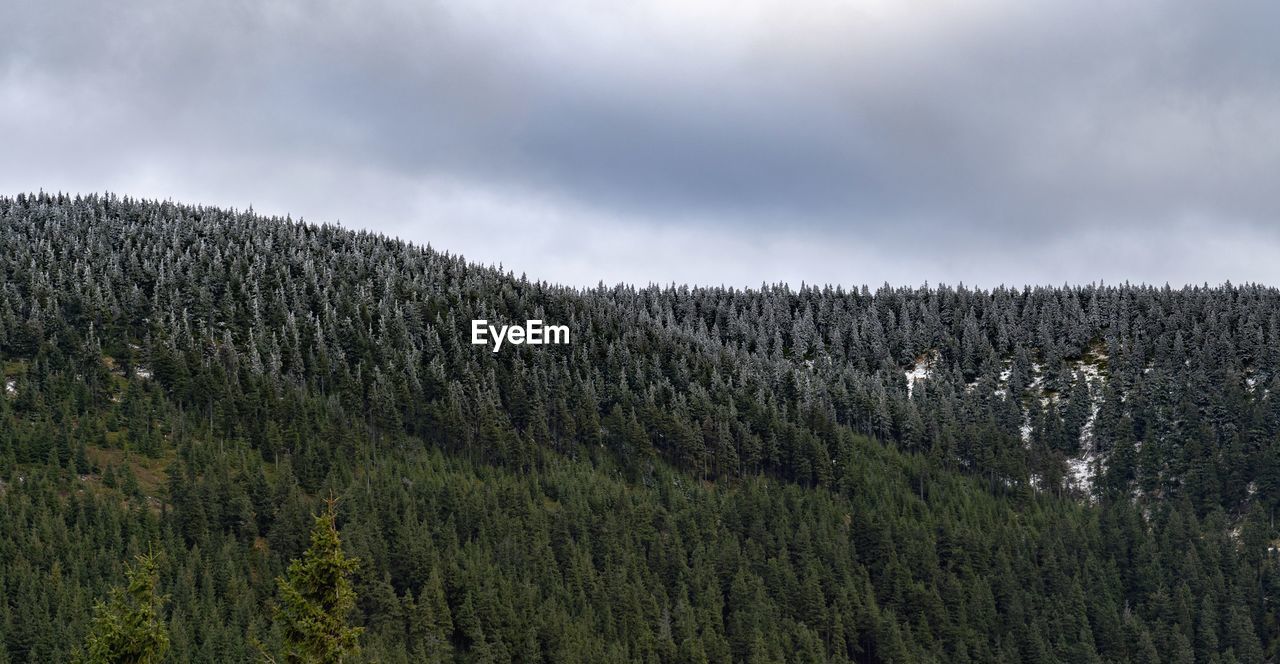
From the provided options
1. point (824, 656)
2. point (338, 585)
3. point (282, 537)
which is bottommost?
point (824, 656)

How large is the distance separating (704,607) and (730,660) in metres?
13.9

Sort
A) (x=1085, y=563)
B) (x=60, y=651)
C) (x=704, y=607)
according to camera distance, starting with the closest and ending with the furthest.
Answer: (x=60, y=651) → (x=704, y=607) → (x=1085, y=563)

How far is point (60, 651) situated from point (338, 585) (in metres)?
86.1

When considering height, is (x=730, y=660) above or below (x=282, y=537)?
below

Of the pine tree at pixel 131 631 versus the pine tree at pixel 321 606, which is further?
the pine tree at pixel 131 631

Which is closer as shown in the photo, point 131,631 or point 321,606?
point 321,606

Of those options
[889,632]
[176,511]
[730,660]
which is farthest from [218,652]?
[889,632]

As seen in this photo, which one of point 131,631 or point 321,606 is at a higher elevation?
point 321,606

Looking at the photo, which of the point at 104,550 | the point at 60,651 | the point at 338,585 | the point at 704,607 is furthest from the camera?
the point at 704,607

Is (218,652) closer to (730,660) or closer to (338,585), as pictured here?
(730,660)

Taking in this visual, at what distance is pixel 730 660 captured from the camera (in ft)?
518

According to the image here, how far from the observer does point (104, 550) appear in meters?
146

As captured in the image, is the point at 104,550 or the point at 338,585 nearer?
the point at 338,585

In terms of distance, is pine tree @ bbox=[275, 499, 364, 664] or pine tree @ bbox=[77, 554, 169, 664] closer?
pine tree @ bbox=[275, 499, 364, 664]
